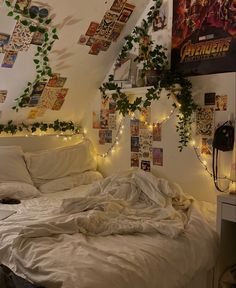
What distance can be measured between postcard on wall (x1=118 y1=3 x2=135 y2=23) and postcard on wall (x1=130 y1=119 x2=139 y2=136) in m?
0.88

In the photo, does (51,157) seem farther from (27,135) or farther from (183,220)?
(183,220)

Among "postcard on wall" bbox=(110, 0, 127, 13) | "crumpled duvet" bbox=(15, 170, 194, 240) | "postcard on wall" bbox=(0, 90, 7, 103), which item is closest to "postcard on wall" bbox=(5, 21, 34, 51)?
"postcard on wall" bbox=(0, 90, 7, 103)

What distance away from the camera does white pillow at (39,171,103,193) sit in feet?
9.29

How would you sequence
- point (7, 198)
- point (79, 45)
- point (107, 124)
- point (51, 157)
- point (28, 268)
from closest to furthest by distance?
point (28, 268) < point (7, 198) < point (79, 45) < point (51, 157) < point (107, 124)

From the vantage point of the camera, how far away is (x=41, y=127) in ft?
10.5

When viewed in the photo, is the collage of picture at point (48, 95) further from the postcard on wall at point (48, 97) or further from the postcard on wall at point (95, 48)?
the postcard on wall at point (95, 48)

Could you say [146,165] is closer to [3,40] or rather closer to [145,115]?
[145,115]

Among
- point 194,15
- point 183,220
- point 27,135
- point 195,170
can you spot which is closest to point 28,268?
point 183,220

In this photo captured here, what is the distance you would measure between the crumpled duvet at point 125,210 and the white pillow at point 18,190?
20.6 inches

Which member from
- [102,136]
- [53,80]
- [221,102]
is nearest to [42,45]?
[53,80]

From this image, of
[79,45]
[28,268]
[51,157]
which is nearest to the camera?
[28,268]

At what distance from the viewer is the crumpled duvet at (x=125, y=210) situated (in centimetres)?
177

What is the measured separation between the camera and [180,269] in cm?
163

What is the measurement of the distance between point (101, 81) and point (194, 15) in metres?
1.15
